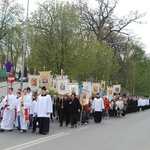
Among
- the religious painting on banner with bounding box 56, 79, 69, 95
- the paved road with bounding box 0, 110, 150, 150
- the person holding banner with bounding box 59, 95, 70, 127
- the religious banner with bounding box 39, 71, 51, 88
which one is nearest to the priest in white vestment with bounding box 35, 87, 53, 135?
the paved road with bounding box 0, 110, 150, 150

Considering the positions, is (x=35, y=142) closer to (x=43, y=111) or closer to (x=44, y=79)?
(x=43, y=111)

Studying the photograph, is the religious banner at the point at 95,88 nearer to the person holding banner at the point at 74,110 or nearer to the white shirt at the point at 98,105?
the white shirt at the point at 98,105

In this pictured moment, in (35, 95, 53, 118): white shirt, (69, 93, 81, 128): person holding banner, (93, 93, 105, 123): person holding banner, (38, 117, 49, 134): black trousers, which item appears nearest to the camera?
(38, 117, 49, 134): black trousers

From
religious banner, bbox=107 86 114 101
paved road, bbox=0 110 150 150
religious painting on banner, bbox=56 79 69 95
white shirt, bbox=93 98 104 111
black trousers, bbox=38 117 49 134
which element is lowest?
paved road, bbox=0 110 150 150

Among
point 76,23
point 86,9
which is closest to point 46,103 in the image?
point 76,23

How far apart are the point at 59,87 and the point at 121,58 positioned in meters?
37.9

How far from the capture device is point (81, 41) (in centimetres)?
3027

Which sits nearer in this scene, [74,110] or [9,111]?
→ [9,111]

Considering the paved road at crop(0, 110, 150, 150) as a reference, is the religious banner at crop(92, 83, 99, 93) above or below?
above

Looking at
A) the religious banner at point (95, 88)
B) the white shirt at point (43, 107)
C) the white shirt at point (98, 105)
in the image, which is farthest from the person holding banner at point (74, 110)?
the religious banner at point (95, 88)

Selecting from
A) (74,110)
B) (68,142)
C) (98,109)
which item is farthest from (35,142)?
(98,109)

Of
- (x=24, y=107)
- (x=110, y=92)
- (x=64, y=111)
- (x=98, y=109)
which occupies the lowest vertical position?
(x=98, y=109)

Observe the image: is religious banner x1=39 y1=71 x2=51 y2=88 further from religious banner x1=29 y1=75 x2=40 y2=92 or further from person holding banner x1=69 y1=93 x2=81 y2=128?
person holding banner x1=69 y1=93 x2=81 y2=128

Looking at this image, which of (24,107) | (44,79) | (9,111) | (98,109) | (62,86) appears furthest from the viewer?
(44,79)
